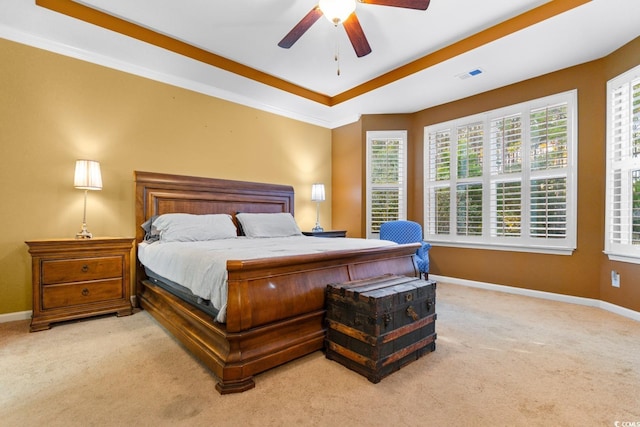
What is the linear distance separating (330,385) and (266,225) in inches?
95.3

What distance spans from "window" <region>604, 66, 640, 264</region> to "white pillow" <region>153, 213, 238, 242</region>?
420 centimetres

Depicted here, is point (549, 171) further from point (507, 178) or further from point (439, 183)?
point (439, 183)

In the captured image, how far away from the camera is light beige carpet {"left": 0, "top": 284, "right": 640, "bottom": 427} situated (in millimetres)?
1535

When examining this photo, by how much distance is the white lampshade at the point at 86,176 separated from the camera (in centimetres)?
299

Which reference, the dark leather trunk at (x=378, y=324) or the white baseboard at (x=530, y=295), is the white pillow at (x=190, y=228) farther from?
the dark leather trunk at (x=378, y=324)

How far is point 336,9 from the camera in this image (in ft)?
7.34

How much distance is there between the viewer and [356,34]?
258 cm

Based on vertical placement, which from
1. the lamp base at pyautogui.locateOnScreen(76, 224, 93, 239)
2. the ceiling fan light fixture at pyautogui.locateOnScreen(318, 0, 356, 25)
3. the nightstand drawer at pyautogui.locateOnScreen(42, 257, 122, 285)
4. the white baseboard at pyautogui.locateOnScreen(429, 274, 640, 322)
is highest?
the ceiling fan light fixture at pyautogui.locateOnScreen(318, 0, 356, 25)

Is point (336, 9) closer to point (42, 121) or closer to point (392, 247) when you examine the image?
point (392, 247)

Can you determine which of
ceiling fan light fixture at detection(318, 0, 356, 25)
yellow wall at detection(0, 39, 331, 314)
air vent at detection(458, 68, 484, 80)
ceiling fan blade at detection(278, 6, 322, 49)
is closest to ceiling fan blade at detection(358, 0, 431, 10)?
ceiling fan light fixture at detection(318, 0, 356, 25)

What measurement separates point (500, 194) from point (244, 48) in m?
3.79

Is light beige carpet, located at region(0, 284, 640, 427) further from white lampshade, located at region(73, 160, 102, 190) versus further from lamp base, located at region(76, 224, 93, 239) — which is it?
white lampshade, located at region(73, 160, 102, 190)

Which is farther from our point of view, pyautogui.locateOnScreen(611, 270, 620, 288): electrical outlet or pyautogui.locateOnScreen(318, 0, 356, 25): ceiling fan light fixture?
pyautogui.locateOnScreen(611, 270, 620, 288): electrical outlet

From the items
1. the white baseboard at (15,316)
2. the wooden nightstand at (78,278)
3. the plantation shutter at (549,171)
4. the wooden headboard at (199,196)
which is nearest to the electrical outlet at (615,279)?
the plantation shutter at (549,171)
